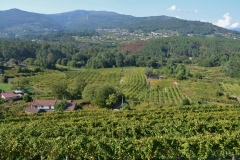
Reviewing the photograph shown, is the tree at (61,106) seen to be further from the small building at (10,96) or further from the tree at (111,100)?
the small building at (10,96)

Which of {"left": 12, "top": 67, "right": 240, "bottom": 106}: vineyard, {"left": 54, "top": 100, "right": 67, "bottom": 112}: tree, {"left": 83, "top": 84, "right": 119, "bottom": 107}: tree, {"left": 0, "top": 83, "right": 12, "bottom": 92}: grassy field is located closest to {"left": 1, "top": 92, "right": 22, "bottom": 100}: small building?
{"left": 12, "top": 67, "right": 240, "bottom": 106}: vineyard

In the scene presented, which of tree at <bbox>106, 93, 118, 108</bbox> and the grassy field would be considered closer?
tree at <bbox>106, 93, 118, 108</bbox>

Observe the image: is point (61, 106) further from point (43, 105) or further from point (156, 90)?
point (156, 90)

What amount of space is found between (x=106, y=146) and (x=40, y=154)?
4614 mm

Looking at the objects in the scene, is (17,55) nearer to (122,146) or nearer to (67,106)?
(67,106)

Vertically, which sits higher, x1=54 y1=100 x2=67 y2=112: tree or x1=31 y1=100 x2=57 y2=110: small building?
x1=54 y1=100 x2=67 y2=112: tree

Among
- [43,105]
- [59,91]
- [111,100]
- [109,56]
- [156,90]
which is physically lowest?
[156,90]

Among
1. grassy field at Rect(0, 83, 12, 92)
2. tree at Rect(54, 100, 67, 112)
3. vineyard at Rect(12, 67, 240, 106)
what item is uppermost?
tree at Rect(54, 100, 67, 112)

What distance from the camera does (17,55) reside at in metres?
111

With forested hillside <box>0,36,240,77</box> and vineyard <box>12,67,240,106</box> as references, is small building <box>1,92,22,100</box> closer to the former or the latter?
vineyard <box>12,67,240,106</box>

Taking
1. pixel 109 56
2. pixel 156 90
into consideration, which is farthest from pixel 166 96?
pixel 109 56

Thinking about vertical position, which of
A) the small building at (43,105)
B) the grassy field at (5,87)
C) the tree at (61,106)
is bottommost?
the grassy field at (5,87)

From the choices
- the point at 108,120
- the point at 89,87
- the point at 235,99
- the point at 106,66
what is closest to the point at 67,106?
the point at 89,87

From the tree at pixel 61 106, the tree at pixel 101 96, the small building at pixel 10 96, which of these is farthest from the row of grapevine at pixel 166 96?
the small building at pixel 10 96
